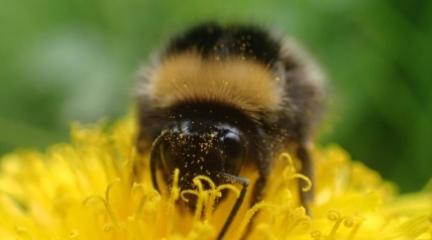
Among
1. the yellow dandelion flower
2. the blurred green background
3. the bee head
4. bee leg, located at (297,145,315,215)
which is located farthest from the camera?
the blurred green background

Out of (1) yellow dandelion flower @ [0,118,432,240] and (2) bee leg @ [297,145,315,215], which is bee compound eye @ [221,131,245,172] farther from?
(2) bee leg @ [297,145,315,215]

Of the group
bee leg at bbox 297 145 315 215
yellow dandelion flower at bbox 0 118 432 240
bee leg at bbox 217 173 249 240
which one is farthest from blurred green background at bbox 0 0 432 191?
bee leg at bbox 217 173 249 240

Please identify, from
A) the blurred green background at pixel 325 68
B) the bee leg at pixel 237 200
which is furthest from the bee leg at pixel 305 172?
the blurred green background at pixel 325 68

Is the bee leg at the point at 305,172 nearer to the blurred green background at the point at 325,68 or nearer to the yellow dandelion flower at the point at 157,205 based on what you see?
the yellow dandelion flower at the point at 157,205

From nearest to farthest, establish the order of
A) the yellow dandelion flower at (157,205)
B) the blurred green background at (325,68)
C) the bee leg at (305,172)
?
the yellow dandelion flower at (157,205), the bee leg at (305,172), the blurred green background at (325,68)

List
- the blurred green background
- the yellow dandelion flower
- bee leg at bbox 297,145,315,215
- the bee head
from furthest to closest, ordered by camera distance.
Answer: the blurred green background < bee leg at bbox 297,145,315,215 < the yellow dandelion flower < the bee head

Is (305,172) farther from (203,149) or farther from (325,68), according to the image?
(325,68)
